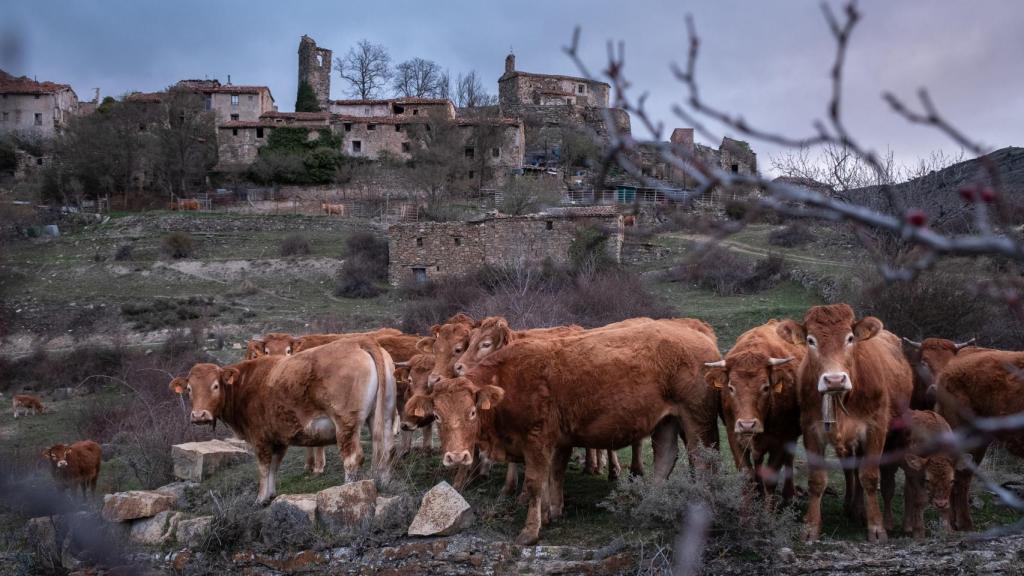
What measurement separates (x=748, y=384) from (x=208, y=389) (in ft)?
20.6

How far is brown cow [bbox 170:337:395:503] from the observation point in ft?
31.7

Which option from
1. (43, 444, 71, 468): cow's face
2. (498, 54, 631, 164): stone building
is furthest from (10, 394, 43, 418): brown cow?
(498, 54, 631, 164): stone building

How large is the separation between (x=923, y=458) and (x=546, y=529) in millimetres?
3525

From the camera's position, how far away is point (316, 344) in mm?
13211

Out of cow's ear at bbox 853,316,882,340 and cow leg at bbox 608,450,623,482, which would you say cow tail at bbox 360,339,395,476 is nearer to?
cow leg at bbox 608,450,623,482

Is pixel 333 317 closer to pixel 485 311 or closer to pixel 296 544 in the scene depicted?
pixel 485 311

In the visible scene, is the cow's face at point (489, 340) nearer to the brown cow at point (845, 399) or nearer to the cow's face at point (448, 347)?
the cow's face at point (448, 347)

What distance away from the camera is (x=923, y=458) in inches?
296

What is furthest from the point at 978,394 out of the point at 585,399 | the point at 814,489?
the point at 585,399

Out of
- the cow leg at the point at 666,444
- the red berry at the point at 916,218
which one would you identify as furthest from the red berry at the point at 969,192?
the cow leg at the point at 666,444

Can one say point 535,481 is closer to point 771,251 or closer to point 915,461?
point 915,461

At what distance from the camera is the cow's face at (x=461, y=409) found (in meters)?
7.88

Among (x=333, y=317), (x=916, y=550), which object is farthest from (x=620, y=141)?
(x=333, y=317)

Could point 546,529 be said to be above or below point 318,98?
below
